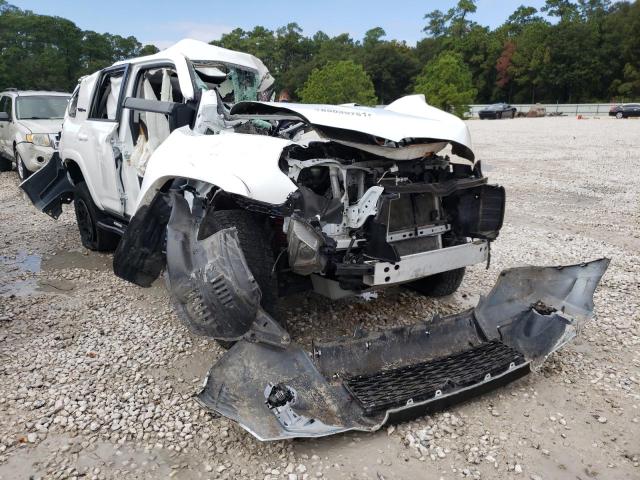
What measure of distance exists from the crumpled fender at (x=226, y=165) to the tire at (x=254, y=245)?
26 cm

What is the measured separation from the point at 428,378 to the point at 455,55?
5886cm

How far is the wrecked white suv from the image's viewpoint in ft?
9.45

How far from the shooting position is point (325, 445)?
2738 mm

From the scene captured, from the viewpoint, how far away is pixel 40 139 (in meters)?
9.60

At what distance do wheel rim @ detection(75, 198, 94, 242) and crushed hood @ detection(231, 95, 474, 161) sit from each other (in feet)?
9.78

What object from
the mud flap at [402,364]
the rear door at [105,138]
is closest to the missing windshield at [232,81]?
the rear door at [105,138]

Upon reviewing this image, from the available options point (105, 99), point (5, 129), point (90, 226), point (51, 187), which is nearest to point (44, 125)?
point (5, 129)

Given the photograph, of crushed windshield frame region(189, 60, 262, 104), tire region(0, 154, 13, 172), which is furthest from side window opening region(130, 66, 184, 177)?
tire region(0, 154, 13, 172)

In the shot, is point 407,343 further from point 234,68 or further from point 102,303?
point 234,68

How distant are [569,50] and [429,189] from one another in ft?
221

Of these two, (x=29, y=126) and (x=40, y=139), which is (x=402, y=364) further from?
(x=29, y=126)

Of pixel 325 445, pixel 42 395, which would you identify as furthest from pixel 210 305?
pixel 42 395

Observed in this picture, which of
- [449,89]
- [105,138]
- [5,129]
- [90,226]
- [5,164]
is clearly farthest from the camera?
[449,89]

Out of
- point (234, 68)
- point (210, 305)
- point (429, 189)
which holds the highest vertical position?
point (234, 68)
